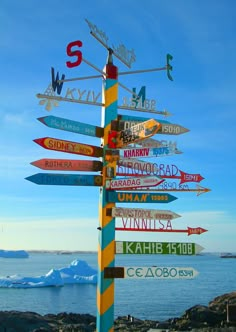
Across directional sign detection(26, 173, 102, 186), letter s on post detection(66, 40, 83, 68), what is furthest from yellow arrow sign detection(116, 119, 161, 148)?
letter s on post detection(66, 40, 83, 68)

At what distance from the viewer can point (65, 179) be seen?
844 centimetres

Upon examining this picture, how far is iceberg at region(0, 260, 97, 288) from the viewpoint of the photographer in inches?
2537

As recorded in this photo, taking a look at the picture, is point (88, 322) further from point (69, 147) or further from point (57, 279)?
point (57, 279)

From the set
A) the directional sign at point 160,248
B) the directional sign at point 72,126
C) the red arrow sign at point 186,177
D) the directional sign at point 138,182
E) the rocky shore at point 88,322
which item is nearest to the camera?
the directional sign at point 160,248

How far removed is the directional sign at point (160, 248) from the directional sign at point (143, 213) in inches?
20.1

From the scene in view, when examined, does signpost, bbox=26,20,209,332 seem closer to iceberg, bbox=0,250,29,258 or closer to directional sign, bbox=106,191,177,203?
directional sign, bbox=106,191,177,203

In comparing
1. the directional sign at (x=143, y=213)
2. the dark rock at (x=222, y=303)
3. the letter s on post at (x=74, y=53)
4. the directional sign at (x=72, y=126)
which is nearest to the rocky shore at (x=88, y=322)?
the dark rock at (x=222, y=303)

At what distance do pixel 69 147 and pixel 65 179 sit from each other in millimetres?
637

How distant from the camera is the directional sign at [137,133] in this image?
758 centimetres

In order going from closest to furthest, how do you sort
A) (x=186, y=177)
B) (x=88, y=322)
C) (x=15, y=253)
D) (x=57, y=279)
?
(x=186, y=177) < (x=88, y=322) < (x=57, y=279) < (x=15, y=253)

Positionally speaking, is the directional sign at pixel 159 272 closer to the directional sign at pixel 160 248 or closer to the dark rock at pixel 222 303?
the directional sign at pixel 160 248

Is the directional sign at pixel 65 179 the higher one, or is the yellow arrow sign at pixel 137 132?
the yellow arrow sign at pixel 137 132

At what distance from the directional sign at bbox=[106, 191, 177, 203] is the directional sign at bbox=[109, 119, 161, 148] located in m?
0.98

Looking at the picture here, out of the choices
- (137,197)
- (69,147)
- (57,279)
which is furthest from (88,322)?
(57,279)
